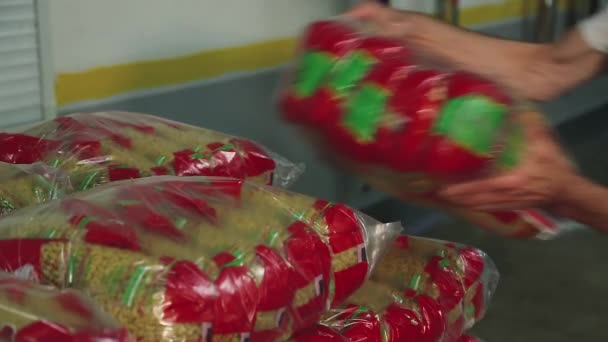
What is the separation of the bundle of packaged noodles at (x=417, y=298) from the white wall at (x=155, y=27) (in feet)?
3.21

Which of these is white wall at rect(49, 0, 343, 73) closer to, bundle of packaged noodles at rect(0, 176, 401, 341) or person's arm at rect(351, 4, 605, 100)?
person's arm at rect(351, 4, 605, 100)

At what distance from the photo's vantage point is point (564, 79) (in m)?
2.07

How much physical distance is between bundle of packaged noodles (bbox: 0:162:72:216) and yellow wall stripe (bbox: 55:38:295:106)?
734 millimetres

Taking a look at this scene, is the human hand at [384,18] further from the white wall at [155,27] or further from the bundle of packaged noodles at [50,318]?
the white wall at [155,27]

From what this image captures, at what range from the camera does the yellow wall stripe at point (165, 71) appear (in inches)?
84.1

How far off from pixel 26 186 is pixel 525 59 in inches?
46.9

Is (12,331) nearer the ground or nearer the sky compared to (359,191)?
nearer the sky

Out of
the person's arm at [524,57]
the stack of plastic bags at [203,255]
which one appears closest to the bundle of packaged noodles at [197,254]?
the stack of plastic bags at [203,255]

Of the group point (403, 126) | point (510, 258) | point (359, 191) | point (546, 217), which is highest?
point (403, 126)

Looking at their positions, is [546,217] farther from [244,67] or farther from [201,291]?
[244,67]

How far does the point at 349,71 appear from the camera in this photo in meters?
1.19

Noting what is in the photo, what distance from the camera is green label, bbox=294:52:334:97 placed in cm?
121

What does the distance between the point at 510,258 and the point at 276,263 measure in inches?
99.4

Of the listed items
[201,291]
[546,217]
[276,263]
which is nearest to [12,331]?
[201,291]
